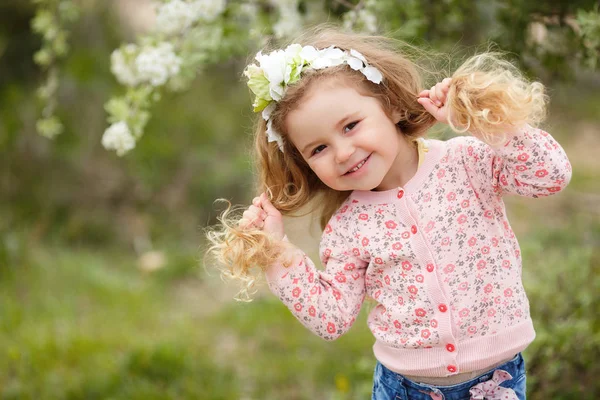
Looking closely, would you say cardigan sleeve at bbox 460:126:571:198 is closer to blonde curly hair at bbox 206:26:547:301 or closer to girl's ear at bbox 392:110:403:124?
blonde curly hair at bbox 206:26:547:301

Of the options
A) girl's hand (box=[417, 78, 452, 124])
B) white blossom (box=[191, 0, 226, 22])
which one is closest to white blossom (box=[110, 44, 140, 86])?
white blossom (box=[191, 0, 226, 22])

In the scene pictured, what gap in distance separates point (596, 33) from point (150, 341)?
2.28m

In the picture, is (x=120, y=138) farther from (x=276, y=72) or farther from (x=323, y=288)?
(x=323, y=288)

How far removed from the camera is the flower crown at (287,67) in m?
1.80

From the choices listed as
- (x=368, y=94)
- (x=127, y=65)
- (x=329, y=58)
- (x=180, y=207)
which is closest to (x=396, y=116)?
(x=368, y=94)

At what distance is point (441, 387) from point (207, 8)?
1.42 metres

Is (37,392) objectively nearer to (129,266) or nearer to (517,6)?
(129,266)

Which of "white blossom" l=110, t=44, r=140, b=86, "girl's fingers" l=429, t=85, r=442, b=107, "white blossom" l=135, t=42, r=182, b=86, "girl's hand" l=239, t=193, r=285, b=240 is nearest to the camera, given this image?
"girl's fingers" l=429, t=85, r=442, b=107

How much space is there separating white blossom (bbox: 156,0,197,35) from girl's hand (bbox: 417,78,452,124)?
0.97 metres

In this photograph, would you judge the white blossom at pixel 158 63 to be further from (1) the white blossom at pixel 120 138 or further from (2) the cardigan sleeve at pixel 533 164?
(2) the cardigan sleeve at pixel 533 164

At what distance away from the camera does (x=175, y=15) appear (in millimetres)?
2406

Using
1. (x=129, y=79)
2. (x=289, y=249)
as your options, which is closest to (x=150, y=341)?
(x=129, y=79)

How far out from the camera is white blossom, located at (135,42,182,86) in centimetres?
239

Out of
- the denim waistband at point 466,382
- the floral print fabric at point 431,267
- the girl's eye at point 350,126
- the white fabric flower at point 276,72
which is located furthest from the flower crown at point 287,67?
the denim waistband at point 466,382
